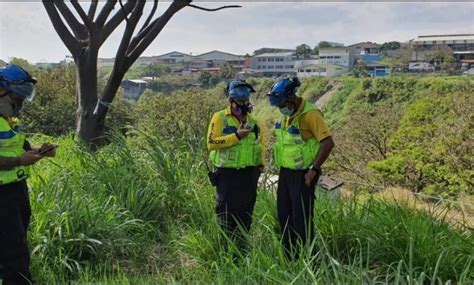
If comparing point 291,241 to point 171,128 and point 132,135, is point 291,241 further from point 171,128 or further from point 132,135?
point 132,135

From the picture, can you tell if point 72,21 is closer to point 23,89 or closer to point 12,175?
point 23,89

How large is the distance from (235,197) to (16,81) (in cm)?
185

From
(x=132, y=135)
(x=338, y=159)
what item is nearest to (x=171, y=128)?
(x=132, y=135)

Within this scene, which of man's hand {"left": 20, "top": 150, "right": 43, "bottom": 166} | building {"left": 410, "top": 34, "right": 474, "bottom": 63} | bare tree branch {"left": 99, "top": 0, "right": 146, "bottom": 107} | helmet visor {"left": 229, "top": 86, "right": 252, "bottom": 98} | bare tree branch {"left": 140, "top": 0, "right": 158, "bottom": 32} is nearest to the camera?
man's hand {"left": 20, "top": 150, "right": 43, "bottom": 166}

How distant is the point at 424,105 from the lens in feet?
63.6

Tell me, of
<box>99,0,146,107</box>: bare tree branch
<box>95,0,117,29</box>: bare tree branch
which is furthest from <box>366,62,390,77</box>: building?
<box>99,0,146,107</box>: bare tree branch

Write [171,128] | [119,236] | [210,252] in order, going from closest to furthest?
[210,252], [119,236], [171,128]

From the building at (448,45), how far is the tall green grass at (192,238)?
54.4 metres

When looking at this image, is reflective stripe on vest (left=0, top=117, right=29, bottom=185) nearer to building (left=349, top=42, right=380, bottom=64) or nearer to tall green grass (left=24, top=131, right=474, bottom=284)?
tall green grass (left=24, top=131, right=474, bottom=284)

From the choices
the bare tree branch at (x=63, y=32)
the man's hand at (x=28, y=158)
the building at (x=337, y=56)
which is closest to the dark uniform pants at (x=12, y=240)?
the man's hand at (x=28, y=158)

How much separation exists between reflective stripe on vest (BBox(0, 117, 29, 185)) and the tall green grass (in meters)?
0.75

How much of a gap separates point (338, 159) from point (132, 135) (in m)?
13.6

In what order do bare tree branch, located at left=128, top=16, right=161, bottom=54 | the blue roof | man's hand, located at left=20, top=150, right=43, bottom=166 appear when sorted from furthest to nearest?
the blue roof, bare tree branch, located at left=128, top=16, right=161, bottom=54, man's hand, located at left=20, top=150, right=43, bottom=166

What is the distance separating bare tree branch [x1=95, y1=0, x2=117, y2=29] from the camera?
7406 millimetres
